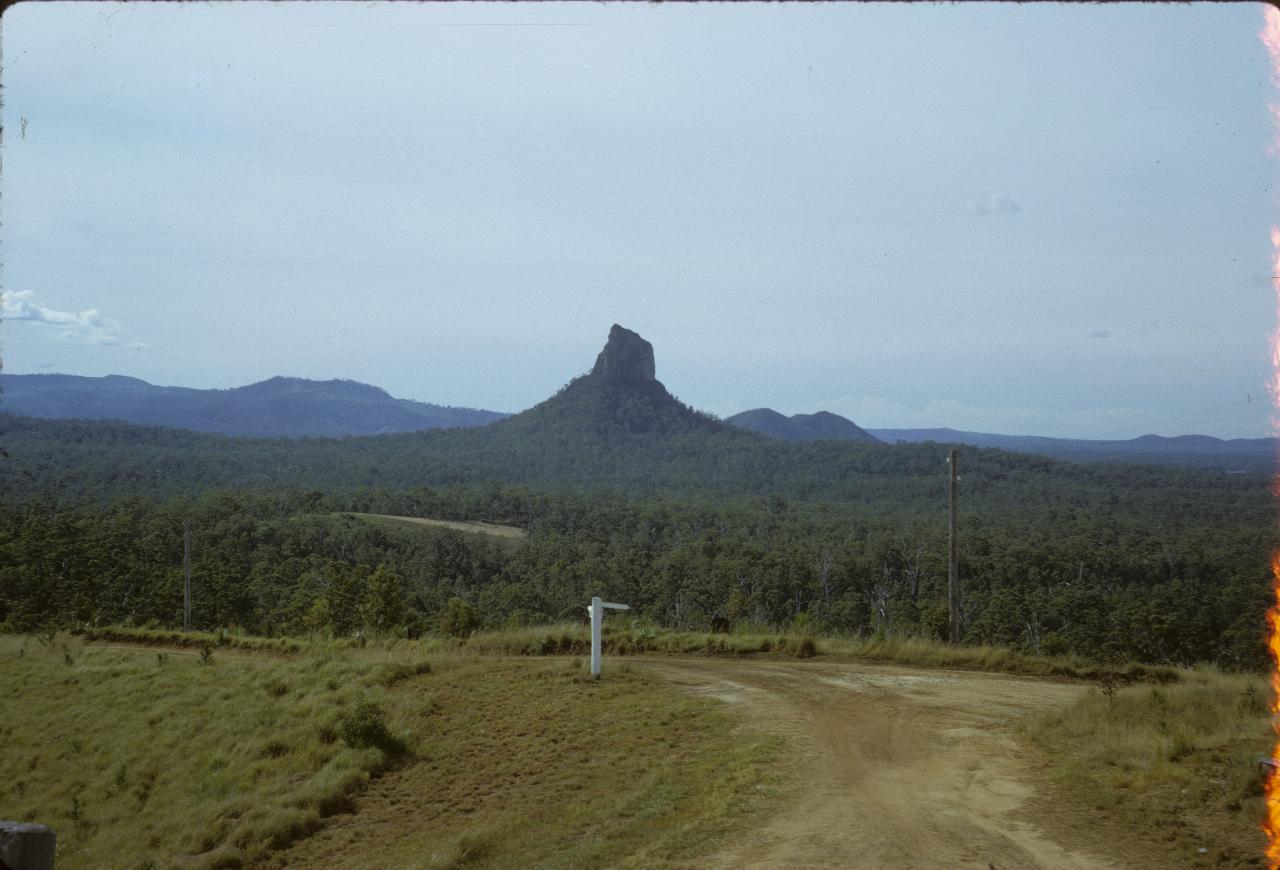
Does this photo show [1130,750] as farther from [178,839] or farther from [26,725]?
[26,725]

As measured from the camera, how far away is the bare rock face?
6703 inches

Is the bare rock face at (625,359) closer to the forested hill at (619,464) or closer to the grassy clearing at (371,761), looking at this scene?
the forested hill at (619,464)

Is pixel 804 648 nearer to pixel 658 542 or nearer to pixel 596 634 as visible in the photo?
pixel 596 634

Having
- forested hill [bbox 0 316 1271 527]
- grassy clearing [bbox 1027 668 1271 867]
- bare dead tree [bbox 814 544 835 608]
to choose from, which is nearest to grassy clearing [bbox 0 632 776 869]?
grassy clearing [bbox 1027 668 1271 867]

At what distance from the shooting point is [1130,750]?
8.96 metres

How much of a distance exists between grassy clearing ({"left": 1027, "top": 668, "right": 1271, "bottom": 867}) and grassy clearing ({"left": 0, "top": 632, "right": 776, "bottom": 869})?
10.2ft

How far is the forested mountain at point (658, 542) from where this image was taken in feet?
155

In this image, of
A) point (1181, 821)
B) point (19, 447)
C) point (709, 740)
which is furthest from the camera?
point (19, 447)

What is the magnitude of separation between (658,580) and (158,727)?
51.7 m

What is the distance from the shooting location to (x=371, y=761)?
11.9 meters

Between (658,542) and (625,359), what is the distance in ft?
305

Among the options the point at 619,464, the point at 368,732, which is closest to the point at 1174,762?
the point at 368,732

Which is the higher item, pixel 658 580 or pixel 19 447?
pixel 19 447

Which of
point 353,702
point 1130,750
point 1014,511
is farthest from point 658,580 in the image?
point 1130,750
